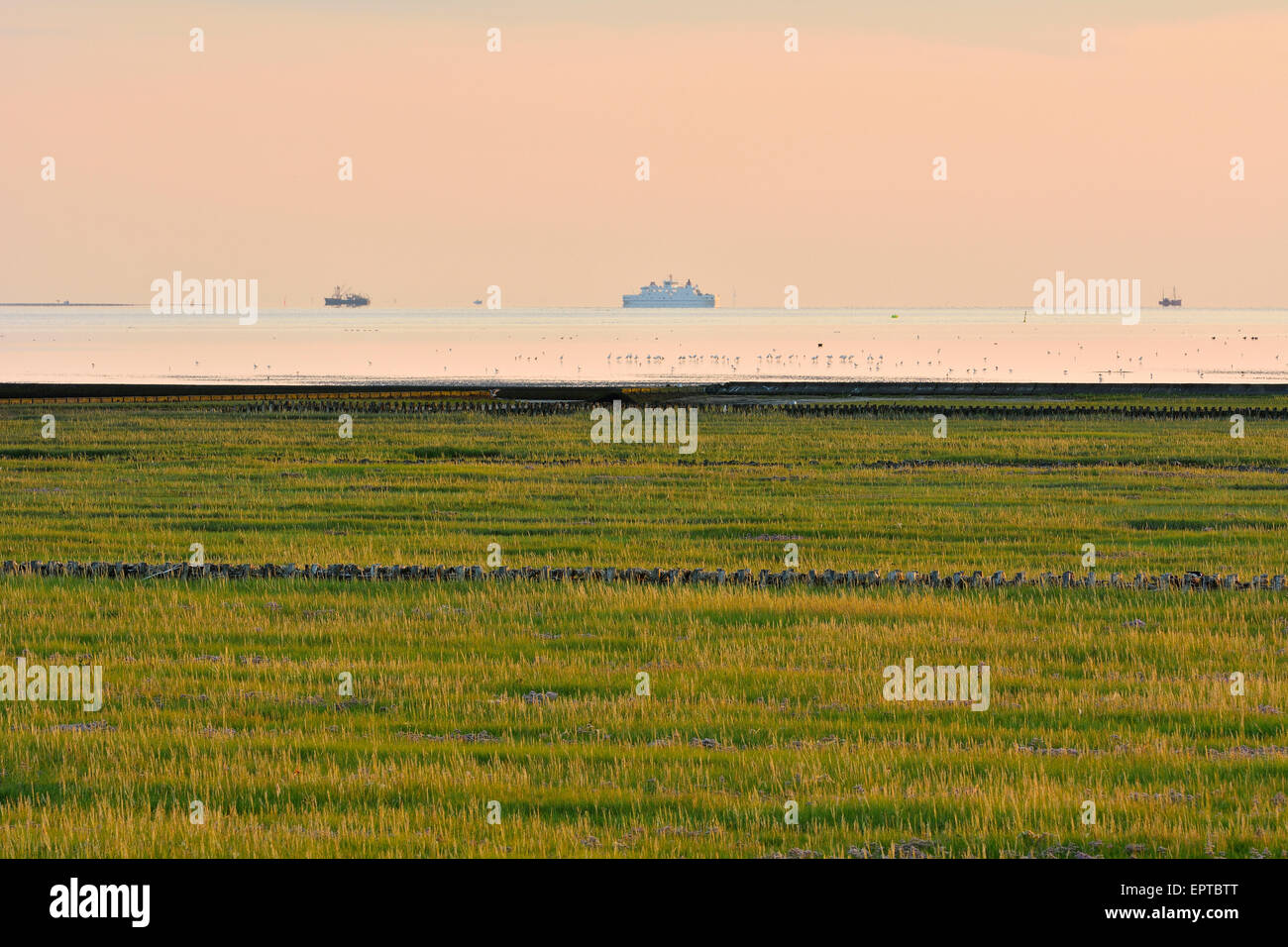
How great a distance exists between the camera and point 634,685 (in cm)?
1881

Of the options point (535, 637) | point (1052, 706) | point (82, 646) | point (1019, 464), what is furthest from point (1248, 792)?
point (1019, 464)

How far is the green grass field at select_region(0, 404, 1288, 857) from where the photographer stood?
43.8ft

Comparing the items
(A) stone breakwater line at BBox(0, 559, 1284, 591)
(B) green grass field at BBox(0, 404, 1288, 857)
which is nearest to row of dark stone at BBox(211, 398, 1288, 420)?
(B) green grass field at BBox(0, 404, 1288, 857)

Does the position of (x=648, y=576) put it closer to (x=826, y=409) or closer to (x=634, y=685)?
(x=634, y=685)

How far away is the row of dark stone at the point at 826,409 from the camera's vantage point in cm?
7531

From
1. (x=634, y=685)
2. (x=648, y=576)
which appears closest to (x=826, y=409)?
(x=648, y=576)

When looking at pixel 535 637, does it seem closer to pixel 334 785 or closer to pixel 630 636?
pixel 630 636

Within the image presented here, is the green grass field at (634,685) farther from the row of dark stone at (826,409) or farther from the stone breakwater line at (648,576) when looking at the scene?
the row of dark stone at (826,409)

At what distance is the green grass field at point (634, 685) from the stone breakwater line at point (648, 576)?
0.79m

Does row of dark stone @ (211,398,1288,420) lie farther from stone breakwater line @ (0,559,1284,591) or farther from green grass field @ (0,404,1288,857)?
stone breakwater line @ (0,559,1284,591)

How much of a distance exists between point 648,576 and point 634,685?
27.8 feet

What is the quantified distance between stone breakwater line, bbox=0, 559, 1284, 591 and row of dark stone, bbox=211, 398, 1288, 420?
4886 centimetres

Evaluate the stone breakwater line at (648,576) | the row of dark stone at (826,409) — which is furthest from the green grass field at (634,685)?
the row of dark stone at (826,409)

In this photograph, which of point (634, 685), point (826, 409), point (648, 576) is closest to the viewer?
point (634, 685)
